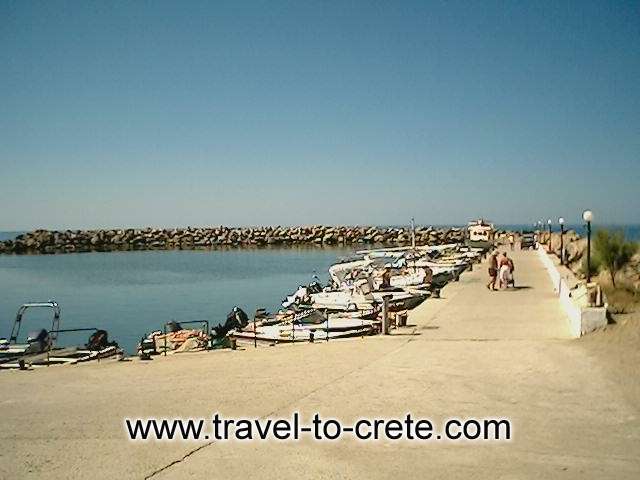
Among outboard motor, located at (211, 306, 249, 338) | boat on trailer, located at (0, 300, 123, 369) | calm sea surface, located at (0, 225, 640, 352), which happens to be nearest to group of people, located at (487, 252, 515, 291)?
calm sea surface, located at (0, 225, 640, 352)

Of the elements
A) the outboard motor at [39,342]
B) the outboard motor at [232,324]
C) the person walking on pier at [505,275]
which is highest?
the person walking on pier at [505,275]

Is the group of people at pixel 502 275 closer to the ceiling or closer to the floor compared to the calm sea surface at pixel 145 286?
closer to the ceiling

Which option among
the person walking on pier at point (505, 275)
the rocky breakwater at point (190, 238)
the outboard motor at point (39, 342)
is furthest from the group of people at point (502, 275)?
the rocky breakwater at point (190, 238)

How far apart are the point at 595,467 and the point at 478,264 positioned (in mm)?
31793

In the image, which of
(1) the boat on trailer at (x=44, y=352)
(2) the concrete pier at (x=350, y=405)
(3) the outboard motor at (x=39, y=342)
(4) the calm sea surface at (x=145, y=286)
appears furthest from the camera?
(4) the calm sea surface at (x=145, y=286)

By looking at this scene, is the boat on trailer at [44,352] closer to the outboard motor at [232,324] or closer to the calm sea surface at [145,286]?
the outboard motor at [232,324]

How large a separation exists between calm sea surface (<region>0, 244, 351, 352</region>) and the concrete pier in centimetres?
1425

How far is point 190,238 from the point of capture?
104500mm

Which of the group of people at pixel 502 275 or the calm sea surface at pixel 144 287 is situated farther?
the calm sea surface at pixel 144 287

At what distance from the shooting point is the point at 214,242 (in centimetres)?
10438

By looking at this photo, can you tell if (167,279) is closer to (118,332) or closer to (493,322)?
(118,332)

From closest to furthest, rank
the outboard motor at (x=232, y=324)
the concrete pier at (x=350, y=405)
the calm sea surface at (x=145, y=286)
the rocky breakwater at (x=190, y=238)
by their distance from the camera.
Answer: the concrete pier at (x=350, y=405)
the outboard motor at (x=232, y=324)
the calm sea surface at (x=145, y=286)
the rocky breakwater at (x=190, y=238)

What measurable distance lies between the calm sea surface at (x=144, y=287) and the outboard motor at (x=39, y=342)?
6.35 meters

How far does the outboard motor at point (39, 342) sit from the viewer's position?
17.0 m
